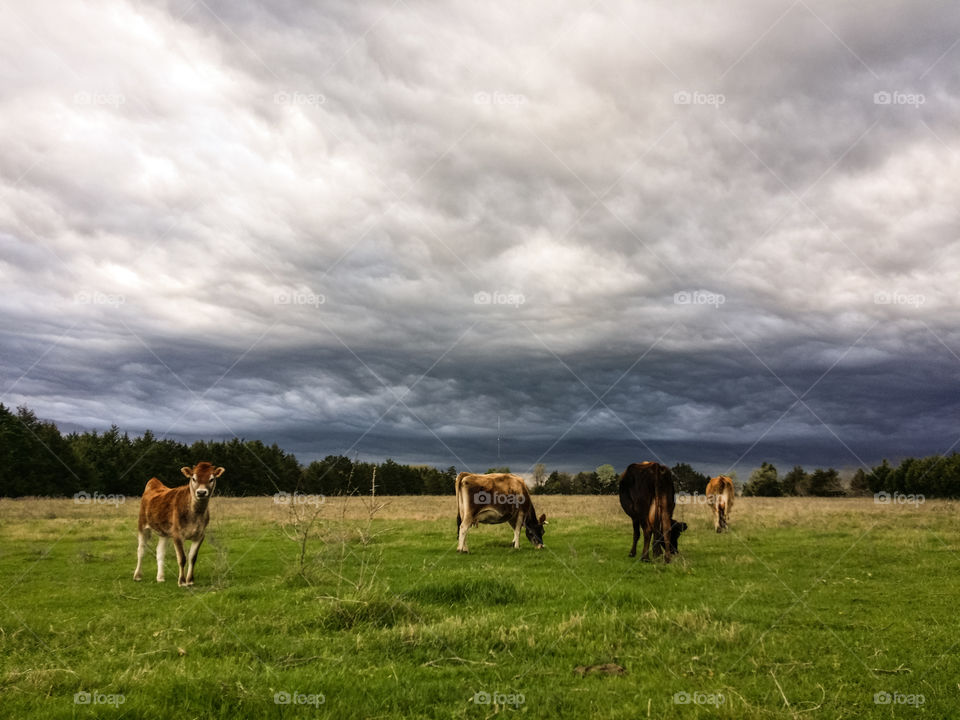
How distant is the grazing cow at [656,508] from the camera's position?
1781cm

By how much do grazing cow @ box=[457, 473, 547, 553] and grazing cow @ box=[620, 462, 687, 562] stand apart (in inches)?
163

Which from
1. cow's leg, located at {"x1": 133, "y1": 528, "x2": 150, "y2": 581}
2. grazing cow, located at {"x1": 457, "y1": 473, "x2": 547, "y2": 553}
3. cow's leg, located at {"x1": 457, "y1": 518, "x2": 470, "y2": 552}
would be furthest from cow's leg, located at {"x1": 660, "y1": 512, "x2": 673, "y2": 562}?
cow's leg, located at {"x1": 133, "y1": 528, "x2": 150, "y2": 581}

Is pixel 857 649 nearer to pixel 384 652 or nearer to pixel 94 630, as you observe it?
pixel 384 652

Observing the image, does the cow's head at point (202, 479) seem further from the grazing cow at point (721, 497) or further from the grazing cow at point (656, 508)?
the grazing cow at point (721, 497)

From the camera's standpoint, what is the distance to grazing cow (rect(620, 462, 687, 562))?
17812 millimetres

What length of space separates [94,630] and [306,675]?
4.93 meters

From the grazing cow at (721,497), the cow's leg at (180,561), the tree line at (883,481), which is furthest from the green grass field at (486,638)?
the tree line at (883,481)

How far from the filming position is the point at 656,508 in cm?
1797

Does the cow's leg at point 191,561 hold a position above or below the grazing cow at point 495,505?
below

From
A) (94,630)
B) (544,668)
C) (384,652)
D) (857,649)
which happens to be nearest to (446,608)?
(384,652)

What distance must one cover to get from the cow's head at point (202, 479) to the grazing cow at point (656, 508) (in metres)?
11.5

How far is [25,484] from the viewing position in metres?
61.1

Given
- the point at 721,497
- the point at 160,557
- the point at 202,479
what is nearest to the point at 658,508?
the point at 721,497

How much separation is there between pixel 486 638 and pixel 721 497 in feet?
63.9
